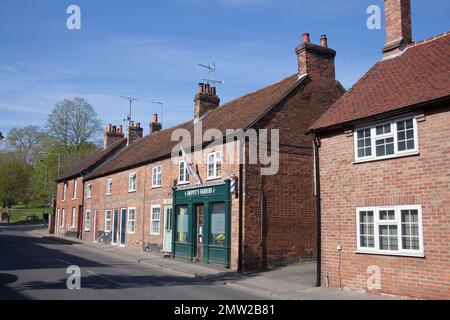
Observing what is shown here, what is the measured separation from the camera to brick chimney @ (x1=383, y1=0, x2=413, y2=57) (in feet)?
50.9

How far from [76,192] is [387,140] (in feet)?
109

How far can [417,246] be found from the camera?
11.2 m

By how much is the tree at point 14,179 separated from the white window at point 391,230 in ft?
212

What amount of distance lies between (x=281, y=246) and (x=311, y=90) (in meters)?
7.31

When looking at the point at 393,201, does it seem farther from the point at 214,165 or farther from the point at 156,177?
the point at 156,177

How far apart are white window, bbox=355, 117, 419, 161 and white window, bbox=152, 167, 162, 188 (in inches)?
550

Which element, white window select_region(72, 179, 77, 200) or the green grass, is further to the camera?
the green grass

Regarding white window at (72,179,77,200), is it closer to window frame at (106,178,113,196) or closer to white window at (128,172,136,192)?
window frame at (106,178,113,196)

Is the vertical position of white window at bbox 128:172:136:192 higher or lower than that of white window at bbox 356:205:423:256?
higher

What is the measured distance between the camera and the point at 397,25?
1556 centimetres

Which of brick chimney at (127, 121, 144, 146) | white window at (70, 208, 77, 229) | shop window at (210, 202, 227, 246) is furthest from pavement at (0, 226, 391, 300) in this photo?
white window at (70, 208, 77, 229)
